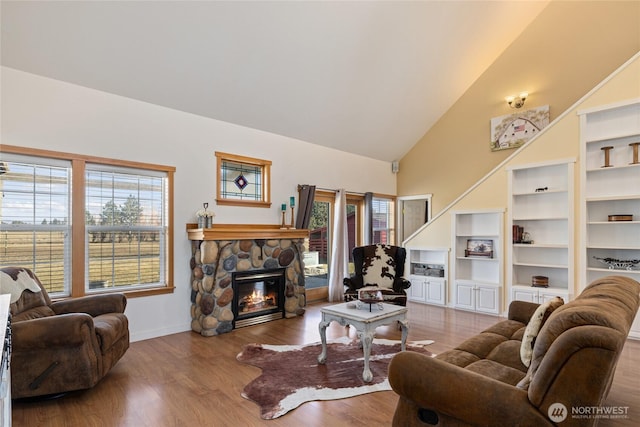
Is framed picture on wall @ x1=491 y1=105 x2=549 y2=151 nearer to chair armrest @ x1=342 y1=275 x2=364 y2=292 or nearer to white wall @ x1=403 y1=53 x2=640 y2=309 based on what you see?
white wall @ x1=403 y1=53 x2=640 y2=309

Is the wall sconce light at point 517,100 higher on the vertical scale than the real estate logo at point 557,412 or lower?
higher

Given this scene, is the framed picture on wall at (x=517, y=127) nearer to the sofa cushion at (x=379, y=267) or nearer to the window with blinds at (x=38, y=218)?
the sofa cushion at (x=379, y=267)

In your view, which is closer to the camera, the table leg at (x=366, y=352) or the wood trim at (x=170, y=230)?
the table leg at (x=366, y=352)

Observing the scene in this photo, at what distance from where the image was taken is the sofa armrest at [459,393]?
5.05ft

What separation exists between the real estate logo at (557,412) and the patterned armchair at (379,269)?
3328 millimetres

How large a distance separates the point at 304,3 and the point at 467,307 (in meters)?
5.04

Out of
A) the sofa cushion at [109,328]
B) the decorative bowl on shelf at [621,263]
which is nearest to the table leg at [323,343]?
the sofa cushion at [109,328]

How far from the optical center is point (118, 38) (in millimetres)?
3531

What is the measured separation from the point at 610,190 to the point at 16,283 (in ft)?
22.0

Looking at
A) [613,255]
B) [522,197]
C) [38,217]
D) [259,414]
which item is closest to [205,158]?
[38,217]

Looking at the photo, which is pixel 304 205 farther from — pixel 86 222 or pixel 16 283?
pixel 16 283

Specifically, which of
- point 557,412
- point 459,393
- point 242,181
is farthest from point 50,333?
point 557,412

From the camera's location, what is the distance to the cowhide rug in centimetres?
272

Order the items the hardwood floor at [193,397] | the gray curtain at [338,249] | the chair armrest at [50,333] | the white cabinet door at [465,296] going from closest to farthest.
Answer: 1. the hardwood floor at [193,397]
2. the chair armrest at [50,333]
3. the white cabinet door at [465,296]
4. the gray curtain at [338,249]
